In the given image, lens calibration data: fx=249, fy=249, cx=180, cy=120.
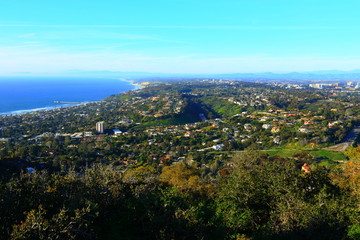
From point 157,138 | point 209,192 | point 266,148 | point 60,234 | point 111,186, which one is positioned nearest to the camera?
point 60,234

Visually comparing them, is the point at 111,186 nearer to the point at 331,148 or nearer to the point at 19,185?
the point at 19,185

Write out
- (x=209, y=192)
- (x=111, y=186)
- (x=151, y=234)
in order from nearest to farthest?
(x=151, y=234)
(x=111, y=186)
(x=209, y=192)

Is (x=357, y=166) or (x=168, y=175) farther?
(x=168, y=175)


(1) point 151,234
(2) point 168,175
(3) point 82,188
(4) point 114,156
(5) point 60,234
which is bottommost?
(4) point 114,156

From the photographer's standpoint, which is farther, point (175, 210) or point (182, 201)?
point (182, 201)

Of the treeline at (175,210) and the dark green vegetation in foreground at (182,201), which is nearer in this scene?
the treeline at (175,210)

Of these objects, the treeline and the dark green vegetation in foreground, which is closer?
the treeline

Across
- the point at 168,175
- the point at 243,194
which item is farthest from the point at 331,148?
the point at 243,194

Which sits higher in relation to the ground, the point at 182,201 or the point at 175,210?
the point at 175,210
